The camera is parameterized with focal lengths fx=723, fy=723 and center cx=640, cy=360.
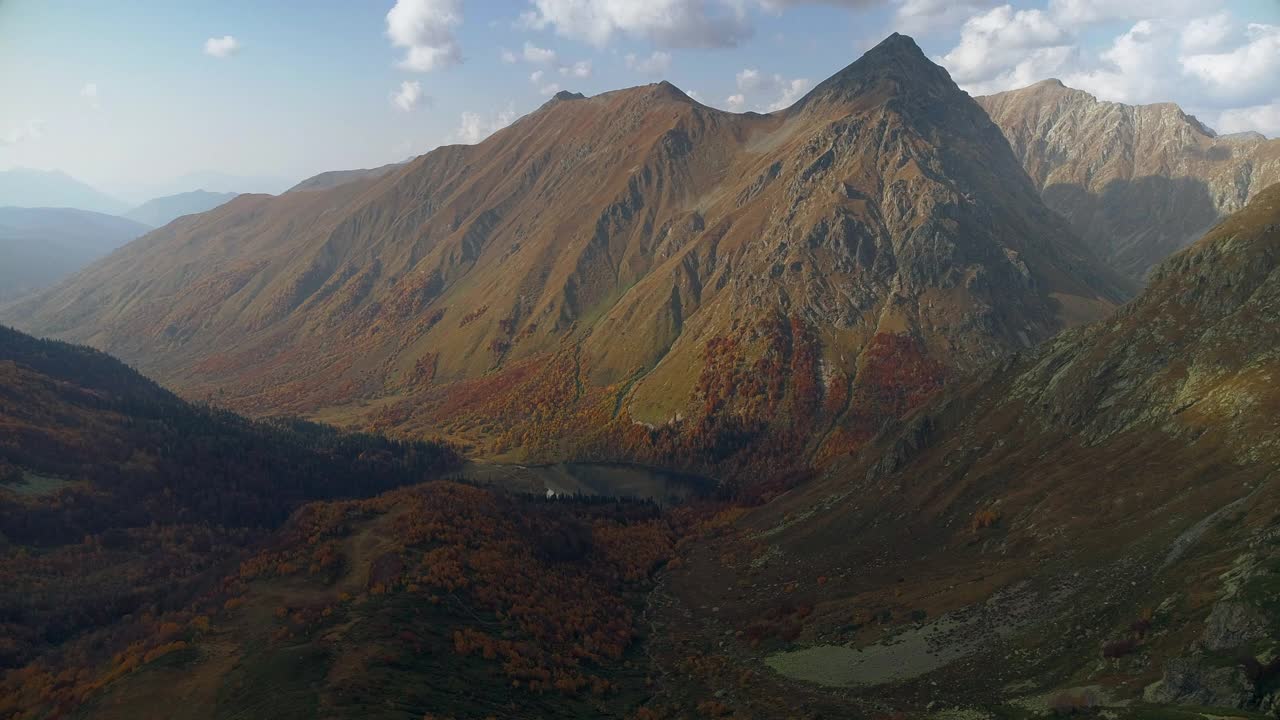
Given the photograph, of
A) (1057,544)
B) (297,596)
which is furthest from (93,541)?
(1057,544)

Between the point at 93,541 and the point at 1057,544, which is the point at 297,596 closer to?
the point at 93,541

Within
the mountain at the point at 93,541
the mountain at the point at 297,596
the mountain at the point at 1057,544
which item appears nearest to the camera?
the mountain at the point at 1057,544

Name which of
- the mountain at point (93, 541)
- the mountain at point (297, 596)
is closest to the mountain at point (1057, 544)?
the mountain at point (297, 596)

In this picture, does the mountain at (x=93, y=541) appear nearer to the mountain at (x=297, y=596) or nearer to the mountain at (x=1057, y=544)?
the mountain at (x=297, y=596)

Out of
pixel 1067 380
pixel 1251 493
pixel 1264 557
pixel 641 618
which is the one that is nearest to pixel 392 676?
pixel 641 618

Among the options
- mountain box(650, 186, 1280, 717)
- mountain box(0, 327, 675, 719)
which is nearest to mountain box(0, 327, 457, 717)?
mountain box(0, 327, 675, 719)

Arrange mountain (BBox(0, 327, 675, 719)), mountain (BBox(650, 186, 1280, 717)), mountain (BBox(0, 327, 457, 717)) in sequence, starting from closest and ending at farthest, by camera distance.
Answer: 1. mountain (BBox(650, 186, 1280, 717))
2. mountain (BBox(0, 327, 675, 719))
3. mountain (BBox(0, 327, 457, 717))

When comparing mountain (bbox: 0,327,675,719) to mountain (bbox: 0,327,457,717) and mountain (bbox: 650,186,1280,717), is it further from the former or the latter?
mountain (bbox: 650,186,1280,717)

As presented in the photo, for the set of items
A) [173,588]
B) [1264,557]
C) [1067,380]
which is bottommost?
[173,588]

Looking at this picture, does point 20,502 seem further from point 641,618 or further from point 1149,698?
point 1149,698
